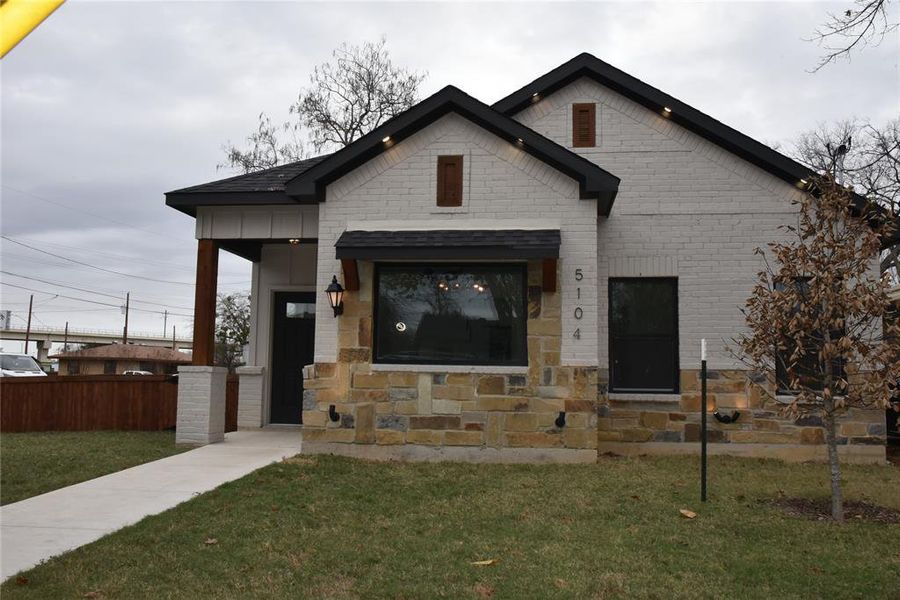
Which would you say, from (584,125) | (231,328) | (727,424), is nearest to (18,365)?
(231,328)

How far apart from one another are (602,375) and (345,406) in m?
3.77

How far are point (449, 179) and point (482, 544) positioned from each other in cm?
546

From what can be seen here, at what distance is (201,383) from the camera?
10.4 m

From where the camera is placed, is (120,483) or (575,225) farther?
(575,225)

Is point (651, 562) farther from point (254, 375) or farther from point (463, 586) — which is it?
point (254, 375)

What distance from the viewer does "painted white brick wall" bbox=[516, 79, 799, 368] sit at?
1028 cm

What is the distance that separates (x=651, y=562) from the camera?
5.00 m

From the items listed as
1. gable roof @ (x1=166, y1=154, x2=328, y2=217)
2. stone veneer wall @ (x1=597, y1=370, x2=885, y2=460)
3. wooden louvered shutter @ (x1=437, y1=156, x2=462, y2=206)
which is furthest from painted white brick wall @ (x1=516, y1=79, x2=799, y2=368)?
gable roof @ (x1=166, y1=154, x2=328, y2=217)

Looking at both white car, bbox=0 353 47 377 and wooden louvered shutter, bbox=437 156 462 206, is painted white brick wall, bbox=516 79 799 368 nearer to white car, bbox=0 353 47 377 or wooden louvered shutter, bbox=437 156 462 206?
wooden louvered shutter, bbox=437 156 462 206

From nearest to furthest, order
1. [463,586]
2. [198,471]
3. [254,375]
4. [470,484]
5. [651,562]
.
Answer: [463,586] → [651,562] → [470,484] → [198,471] → [254,375]

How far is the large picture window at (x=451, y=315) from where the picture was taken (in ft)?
30.3

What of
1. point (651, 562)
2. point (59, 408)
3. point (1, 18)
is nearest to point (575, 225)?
point (651, 562)

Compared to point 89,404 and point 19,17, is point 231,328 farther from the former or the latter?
point 19,17

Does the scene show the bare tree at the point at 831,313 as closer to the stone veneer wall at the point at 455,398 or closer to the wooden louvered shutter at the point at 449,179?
the stone veneer wall at the point at 455,398
